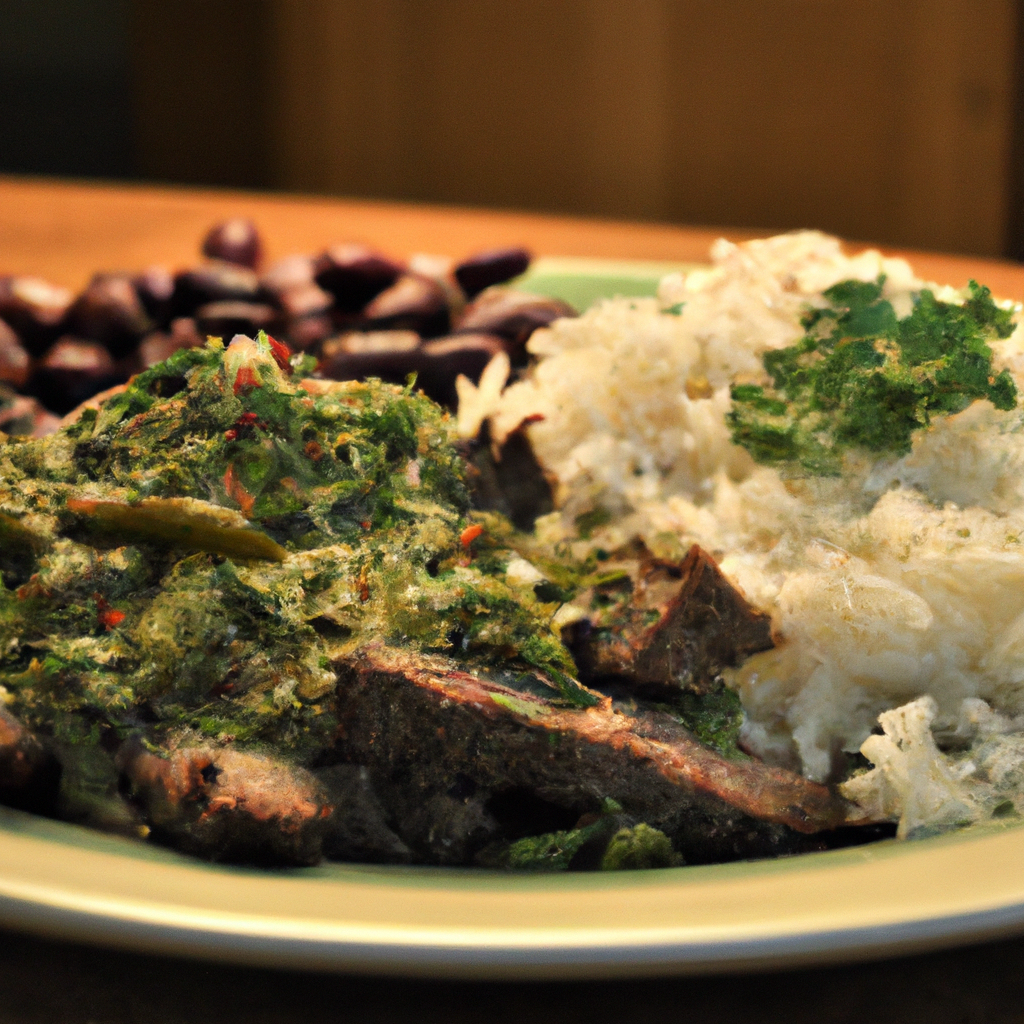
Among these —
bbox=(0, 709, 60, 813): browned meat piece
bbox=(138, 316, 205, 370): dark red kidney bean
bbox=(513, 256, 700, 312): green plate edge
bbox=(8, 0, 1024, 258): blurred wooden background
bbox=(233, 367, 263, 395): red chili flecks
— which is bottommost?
bbox=(0, 709, 60, 813): browned meat piece

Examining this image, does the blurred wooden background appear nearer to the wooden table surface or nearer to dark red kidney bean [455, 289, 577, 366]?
dark red kidney bean [455, 289, 577, 366]

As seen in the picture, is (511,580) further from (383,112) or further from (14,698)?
(383,112)

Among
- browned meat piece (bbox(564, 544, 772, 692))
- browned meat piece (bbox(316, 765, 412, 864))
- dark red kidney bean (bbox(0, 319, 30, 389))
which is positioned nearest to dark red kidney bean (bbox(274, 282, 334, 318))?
dark red kidney bean (bbox(0, 319, 30, 389))

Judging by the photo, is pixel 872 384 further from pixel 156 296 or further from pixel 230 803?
pixel 156 296

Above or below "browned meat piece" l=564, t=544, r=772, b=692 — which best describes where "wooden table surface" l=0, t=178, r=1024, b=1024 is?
below

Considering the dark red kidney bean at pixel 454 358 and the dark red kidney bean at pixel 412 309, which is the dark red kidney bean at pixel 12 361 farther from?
the dark red kidney bean at pixel 454 358

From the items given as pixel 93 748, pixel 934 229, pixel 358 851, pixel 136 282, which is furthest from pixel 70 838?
pixel 934 229

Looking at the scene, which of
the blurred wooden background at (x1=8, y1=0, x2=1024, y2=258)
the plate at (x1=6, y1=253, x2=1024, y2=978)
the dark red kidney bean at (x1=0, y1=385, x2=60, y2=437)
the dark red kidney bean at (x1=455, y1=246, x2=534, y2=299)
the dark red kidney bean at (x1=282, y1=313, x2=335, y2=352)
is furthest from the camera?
the blurred wooden background at (x1=8, y1=0, x2=1024, y2=258)

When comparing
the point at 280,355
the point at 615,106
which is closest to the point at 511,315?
the point at 280,355
